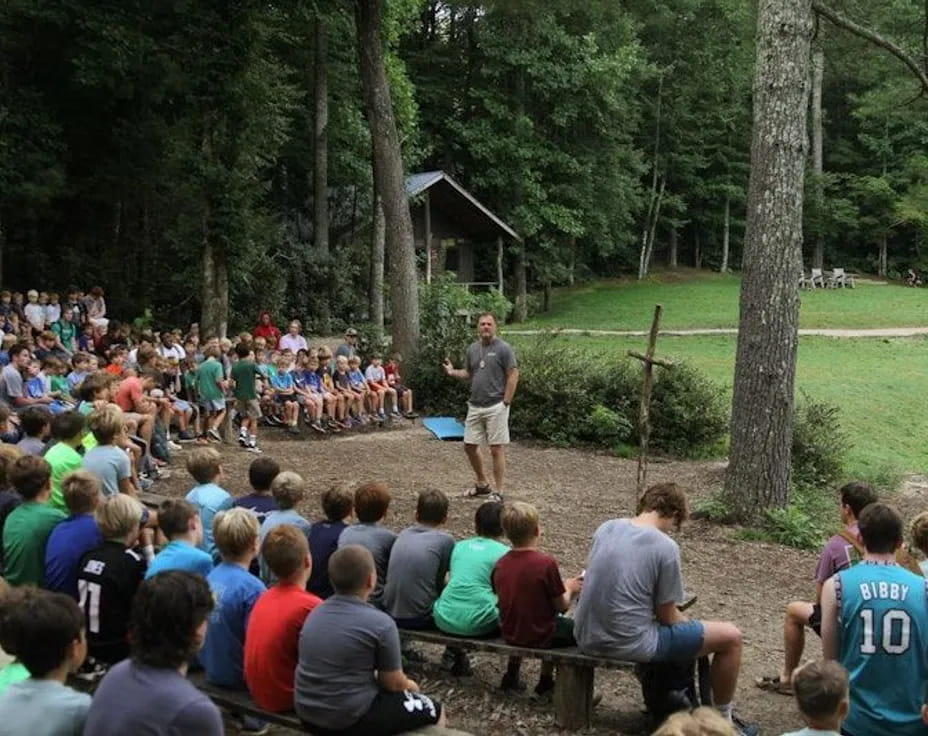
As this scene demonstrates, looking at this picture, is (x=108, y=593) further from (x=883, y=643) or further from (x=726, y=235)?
(x=726, y=235)

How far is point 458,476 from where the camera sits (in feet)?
39.4

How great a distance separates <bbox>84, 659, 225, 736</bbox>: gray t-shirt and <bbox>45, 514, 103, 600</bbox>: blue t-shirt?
1962mm

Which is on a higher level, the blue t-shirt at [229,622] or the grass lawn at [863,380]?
the blue t-shirt at [229,622]

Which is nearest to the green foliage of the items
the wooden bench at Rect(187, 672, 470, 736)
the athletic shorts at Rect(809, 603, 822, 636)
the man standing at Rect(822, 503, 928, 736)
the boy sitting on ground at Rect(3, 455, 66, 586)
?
the athletic shorts at Rect(809, 603, 822, 636)

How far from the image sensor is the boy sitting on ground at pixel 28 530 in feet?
16.6

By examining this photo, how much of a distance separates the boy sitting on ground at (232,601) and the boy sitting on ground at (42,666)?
1403 mm

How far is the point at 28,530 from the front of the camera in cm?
505

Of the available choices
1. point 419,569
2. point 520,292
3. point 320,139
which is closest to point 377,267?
point 320,139

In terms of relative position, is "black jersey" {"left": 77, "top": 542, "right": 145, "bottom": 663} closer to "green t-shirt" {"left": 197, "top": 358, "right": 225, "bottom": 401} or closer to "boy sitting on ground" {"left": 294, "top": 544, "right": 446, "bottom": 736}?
"boy sitting on ground" {"left": 294, "top": 544, "right": 446, "bottom": 736}

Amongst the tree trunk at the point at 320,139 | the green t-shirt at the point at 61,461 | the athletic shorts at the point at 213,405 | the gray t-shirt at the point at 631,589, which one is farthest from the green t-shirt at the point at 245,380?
the tree trunk at the point at 320,139

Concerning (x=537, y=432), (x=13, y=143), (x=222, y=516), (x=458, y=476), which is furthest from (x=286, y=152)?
(x=222, y=516)

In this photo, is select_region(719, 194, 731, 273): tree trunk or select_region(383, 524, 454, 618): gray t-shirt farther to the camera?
select_region(719, 194, 731, 273): tree trunk

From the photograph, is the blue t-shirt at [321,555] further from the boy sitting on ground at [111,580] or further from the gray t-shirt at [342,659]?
the gray t-shirt at [342,659]

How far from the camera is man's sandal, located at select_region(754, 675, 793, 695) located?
5.60 metres
